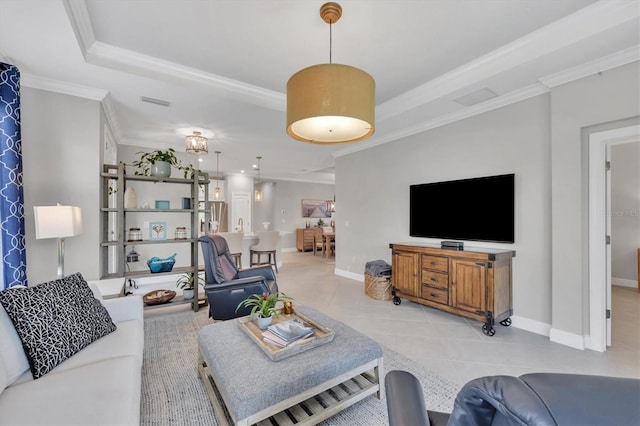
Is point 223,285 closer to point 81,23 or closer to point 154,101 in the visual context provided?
point 154,101

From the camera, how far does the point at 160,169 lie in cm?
355

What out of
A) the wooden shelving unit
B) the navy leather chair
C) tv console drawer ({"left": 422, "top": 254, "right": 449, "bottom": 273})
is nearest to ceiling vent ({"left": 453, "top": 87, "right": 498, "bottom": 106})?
tv console drawer ({"left": 422, "top": 254, "right": 449, "bottom": 273})

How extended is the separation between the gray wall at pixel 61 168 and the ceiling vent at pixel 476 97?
4194 mm

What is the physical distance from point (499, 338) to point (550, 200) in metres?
1.55

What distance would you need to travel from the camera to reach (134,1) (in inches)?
80.7

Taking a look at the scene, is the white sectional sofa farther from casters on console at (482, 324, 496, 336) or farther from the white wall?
the white wall

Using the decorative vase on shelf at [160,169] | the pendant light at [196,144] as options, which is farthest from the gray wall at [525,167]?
the pendant light at [196,144]

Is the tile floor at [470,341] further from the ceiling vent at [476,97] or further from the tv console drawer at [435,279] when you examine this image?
the ceiling vent at [476,97]

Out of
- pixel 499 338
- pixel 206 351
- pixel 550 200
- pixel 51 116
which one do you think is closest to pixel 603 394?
pixel 206 351

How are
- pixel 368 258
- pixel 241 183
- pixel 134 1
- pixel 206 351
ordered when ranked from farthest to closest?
pixel 241 183
pixel 368 258
pixel 134 1
pixel 206 351

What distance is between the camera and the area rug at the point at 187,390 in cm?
175

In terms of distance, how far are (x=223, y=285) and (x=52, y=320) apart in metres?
1.47

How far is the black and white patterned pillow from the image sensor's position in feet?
4.96

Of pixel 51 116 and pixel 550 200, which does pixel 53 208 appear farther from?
pixel 550 200
